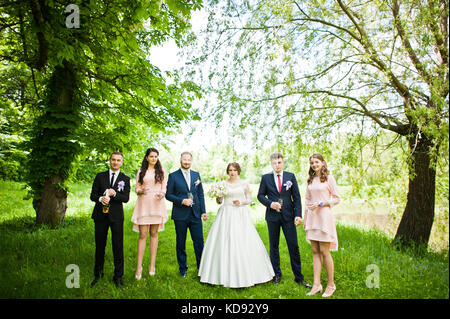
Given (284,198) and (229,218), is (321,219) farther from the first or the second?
(229,218)

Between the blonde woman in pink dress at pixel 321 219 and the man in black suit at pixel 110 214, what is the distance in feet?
9.94

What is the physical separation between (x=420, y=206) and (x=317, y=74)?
4.01 meters

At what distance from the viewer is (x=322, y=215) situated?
409 cm

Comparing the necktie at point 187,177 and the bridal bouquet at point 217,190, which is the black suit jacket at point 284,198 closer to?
the bridal bouquet at point 217,190

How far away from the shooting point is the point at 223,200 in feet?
15.9

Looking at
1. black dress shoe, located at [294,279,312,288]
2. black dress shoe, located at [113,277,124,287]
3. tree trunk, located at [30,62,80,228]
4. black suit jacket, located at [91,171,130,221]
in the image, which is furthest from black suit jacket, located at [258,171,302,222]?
tree trunk, located at [30,62,80,228]

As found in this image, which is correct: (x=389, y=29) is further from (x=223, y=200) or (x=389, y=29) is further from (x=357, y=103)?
(x=223, y=200)

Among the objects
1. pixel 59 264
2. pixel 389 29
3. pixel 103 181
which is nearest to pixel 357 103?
pixel 389 29

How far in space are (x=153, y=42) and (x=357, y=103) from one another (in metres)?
5.49

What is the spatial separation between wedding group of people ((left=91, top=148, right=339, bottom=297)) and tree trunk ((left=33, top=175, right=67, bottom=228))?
333cm

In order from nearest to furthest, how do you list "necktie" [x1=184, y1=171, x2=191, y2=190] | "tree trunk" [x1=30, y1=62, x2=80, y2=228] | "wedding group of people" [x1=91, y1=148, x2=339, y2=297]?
"wedding group of people" [x1=91, y1=148, x2=339, y2=297] < "necktie" [x1=184, y1=171, x2=191, y2=190] < "tree trunk" [x1=30, y1=62, x2=80, y2=228]

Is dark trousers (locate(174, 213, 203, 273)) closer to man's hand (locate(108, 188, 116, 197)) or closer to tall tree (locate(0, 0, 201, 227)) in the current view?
man's hand (locate(108, 188, 116, 197))

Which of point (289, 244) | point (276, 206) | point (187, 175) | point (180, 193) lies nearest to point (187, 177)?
point (187, 175)

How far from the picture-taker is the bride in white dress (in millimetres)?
4324
